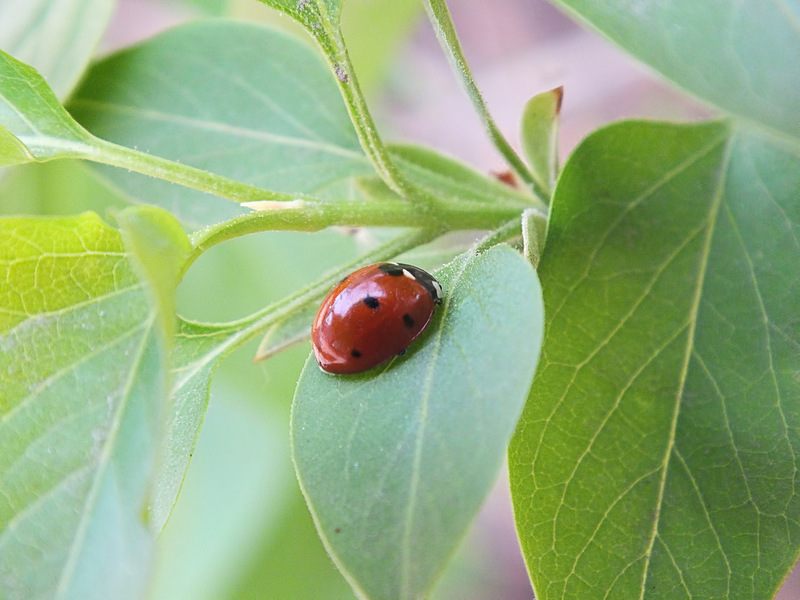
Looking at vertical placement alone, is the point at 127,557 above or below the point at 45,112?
below

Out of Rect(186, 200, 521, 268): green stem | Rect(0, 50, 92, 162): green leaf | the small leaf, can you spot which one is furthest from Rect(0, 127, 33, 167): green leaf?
the small leaf

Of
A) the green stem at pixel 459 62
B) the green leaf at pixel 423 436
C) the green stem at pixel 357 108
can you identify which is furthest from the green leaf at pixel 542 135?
the green leaf at pixel 423 436

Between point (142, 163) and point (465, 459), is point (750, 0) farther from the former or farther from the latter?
point (142, 163)

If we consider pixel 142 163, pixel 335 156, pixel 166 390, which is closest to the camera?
pixel 166 390

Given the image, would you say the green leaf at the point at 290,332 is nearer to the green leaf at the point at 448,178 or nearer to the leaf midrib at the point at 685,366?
the green leaf at the point at 448,178

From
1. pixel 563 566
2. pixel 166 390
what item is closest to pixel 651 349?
pixel 563 566

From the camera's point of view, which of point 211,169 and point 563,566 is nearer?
point 563,566

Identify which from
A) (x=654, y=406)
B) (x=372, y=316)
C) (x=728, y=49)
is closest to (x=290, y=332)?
(x=372, y=316)
